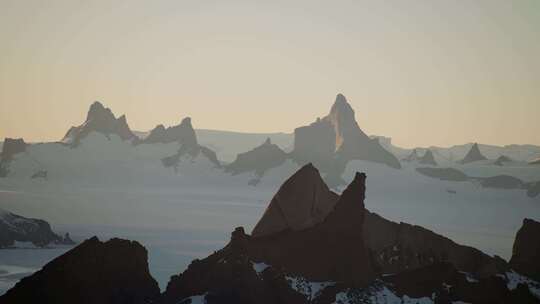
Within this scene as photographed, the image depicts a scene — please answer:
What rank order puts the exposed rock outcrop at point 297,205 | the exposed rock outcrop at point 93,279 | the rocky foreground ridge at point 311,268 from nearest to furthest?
the exposed rock outcrop at point 93,279 → the rocky foreground ridge at point 311,268 → the exposed rock outcrop at point 297,205

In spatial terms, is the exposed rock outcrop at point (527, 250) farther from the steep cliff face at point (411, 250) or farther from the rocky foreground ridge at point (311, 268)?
the steep cliff face at point (411, 250)

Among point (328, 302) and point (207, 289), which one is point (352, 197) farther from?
point (207, 289)

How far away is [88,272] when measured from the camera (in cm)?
9219

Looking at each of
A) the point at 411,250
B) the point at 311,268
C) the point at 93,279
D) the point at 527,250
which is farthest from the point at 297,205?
the point at 527,250

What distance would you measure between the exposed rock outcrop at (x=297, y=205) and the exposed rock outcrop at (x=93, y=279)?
25594 millimetres

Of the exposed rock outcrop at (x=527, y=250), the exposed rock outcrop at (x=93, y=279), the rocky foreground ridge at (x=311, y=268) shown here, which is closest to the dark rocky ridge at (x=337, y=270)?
the rocky foreground ridge at (x=311, y=268)

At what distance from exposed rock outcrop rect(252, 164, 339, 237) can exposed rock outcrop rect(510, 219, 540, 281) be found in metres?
35.8

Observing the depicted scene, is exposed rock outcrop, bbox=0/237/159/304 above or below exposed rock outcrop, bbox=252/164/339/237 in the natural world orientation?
below

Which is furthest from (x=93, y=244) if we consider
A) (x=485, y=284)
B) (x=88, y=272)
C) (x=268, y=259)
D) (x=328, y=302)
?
(x=485, y=284)

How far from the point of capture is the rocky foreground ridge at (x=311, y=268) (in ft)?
305

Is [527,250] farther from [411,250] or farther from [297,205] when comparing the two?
[297,205]

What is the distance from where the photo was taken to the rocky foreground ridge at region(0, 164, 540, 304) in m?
92.9

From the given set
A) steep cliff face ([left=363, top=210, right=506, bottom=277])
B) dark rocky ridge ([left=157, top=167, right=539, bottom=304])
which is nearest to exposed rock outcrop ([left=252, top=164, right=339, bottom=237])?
dark rocky ridge ([left=157, top=167, right=539, bottom=304])

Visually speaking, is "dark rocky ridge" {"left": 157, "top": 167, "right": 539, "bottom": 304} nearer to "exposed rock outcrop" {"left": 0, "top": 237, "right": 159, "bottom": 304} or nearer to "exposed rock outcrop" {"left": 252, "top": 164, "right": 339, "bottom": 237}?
"exposed rock outcrop" {"left": 0, "top": 237, "right": 159, "bottom": 304}
